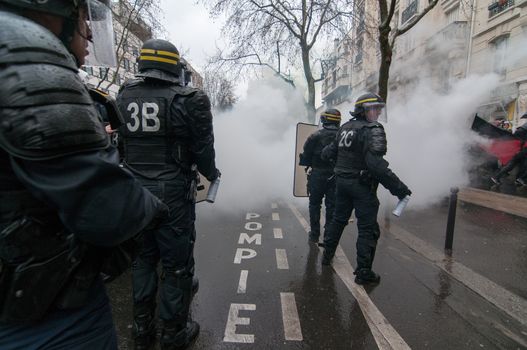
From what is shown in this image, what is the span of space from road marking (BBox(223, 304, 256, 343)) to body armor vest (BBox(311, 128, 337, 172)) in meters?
2.63

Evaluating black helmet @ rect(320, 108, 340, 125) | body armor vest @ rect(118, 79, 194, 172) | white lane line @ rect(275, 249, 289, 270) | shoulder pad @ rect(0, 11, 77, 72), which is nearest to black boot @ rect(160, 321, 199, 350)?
body armor vest @ rect(118, 79, 194, 172)

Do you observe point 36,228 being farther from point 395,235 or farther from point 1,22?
point 395,235

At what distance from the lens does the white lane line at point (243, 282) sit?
11.6ft

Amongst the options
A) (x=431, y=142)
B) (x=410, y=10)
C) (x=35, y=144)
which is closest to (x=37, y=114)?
(x=35, y=144)

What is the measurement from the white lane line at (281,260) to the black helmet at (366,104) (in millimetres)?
2030

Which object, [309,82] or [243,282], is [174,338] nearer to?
[243,282]

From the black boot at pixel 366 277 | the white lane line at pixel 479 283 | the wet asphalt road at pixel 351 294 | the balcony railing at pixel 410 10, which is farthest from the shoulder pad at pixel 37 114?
the balcony railing at pixel 410 10

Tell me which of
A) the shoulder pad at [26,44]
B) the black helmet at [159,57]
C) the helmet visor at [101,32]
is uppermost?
the black helmet at [159,57]

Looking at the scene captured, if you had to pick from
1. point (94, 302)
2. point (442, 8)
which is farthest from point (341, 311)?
point (442, 8)

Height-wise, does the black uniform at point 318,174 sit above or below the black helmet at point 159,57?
below

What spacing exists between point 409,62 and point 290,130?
8.94m

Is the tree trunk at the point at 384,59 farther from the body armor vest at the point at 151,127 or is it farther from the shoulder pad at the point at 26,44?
the shoulder pad at the point at 26,44

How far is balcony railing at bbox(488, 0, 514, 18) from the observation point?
1419 centimetres

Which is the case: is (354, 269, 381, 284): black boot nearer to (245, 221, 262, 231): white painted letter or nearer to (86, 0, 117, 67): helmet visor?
(245, 221, 262, 231): white painted letter
